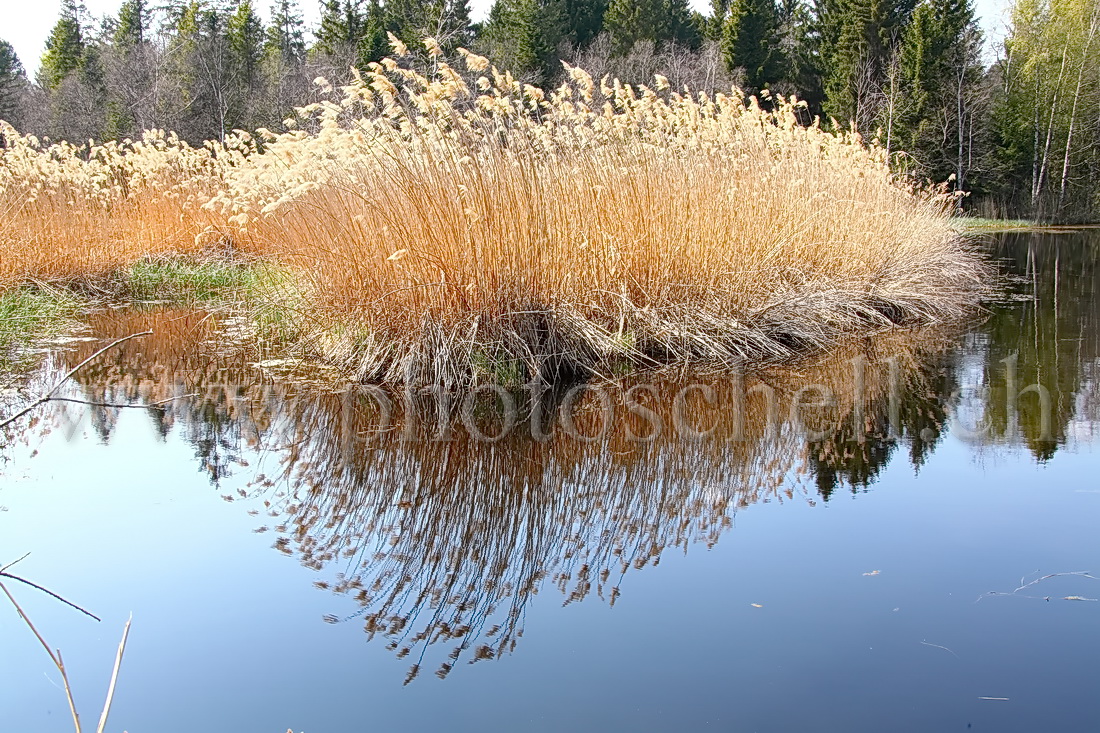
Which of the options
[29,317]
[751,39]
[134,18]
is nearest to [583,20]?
[751,39]

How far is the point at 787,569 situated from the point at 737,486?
0.75 meters

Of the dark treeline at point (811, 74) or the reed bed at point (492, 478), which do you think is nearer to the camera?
the reed bed at point (492, 478)

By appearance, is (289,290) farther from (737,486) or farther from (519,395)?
(737,486)

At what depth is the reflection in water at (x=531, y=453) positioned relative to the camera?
8.86ft

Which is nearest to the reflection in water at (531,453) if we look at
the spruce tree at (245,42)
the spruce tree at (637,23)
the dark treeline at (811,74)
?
the dark treeline at (811,74)

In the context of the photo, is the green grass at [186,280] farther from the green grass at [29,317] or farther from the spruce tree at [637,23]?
the spruce tree at [637,23]

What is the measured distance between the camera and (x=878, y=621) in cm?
240

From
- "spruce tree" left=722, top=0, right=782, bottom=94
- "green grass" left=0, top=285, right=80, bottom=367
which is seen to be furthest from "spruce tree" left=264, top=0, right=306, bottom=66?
"green grass" left=0, top=285, right=80, bottom=367

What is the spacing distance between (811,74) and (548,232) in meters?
28.5

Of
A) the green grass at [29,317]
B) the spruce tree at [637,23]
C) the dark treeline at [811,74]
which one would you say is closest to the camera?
the green grass at [29,317]

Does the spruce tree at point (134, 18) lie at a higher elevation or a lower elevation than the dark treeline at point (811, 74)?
higher

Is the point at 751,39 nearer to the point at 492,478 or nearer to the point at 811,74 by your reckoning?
the point at 811,74

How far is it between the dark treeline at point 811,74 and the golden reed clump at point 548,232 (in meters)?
17.1

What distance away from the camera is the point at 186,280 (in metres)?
9.02
